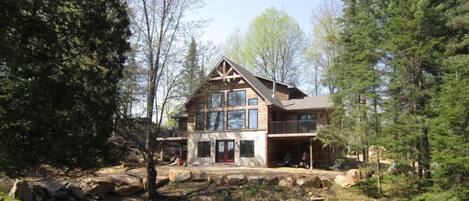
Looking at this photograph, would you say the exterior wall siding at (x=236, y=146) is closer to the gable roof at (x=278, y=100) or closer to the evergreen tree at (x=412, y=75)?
the gable roof at (x=278, y=100)

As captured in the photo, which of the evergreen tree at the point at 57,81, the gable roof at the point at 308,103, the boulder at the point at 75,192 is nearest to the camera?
the evergreen tree at the point at 57,81

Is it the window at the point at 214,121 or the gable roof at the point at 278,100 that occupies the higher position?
the gable roof at the point at 278,100

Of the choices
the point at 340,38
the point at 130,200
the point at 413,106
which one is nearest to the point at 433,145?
the point at 413,106

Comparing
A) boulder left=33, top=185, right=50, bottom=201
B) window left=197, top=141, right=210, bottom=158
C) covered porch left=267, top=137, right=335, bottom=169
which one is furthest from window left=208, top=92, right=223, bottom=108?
boulder left=33, top=185, right=50, bottom=201

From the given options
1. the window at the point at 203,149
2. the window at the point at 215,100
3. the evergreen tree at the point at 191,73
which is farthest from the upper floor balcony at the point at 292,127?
the evergreen tree at the point at 191,73

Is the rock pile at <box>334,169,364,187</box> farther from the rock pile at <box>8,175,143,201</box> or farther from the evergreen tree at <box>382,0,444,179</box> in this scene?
the rock pile at <box>8,175,143,201</box>

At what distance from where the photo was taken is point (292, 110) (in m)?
28.0

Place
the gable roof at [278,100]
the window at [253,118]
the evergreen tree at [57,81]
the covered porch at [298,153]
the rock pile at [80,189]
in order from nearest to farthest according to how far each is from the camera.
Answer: the evergreen tree at [57,81]
the rock pile at [80,189]
the covered porch at [298,153]
the gable roof at [278,100]
the window at [253,118]

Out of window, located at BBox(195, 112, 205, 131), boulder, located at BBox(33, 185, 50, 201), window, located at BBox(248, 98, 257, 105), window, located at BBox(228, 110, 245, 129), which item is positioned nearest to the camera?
boulder, located at BBox(33, 185, 50, 201)

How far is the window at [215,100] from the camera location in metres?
28.7

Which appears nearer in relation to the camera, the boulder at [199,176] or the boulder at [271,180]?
the boulder at [271,180]

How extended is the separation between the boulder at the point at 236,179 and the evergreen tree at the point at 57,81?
9132mm

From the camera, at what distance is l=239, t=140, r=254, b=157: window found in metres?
26.8

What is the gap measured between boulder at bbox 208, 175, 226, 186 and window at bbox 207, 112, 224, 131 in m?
8.46
